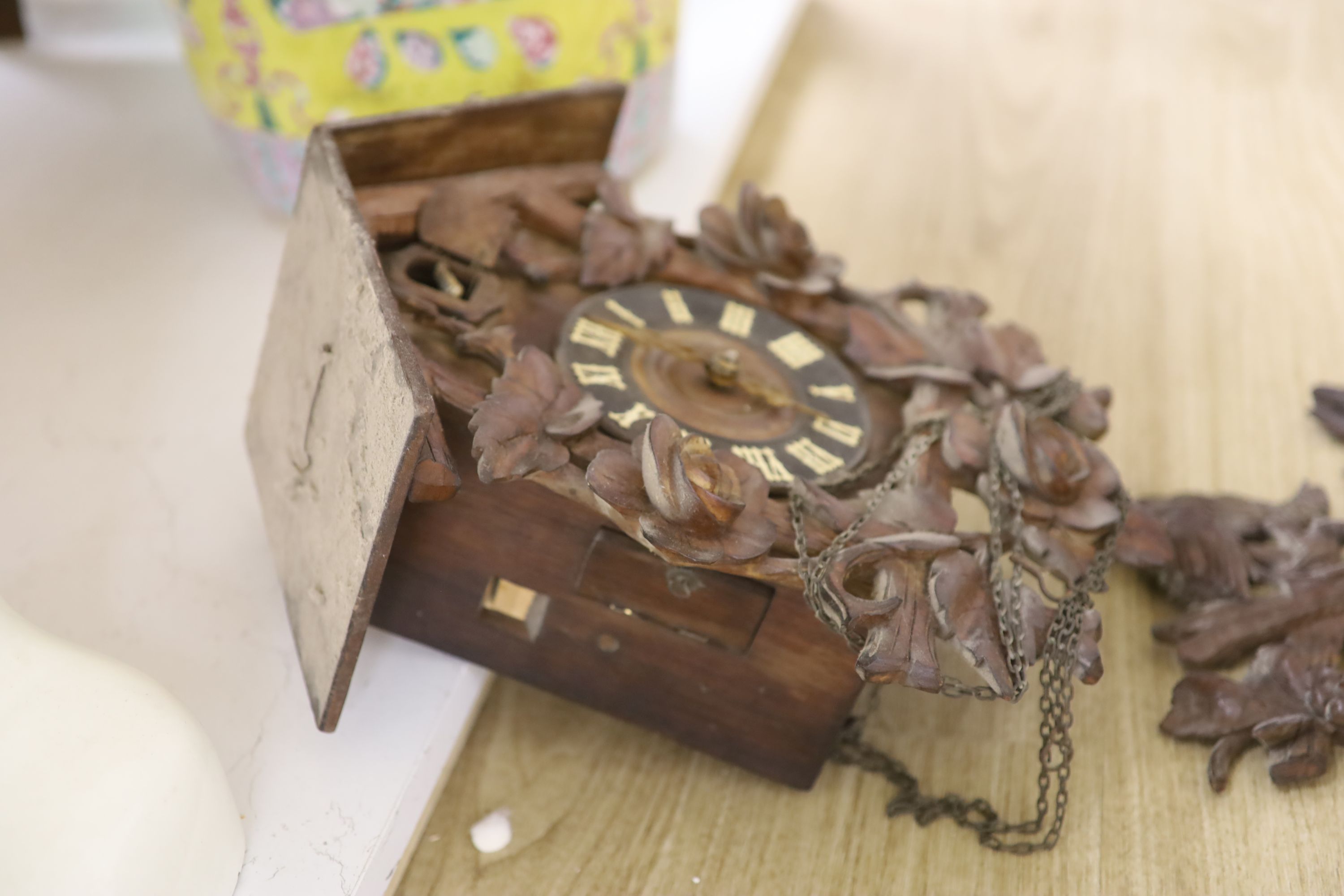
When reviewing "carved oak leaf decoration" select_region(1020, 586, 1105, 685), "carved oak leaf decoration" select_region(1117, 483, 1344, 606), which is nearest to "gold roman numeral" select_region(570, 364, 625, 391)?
"carved oak leaf decoration" select_region(1020, 586, 1105, 685)

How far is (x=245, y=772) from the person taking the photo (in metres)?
0.91

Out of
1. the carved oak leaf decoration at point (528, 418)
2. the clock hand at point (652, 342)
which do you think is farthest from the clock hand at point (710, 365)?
the carved oak leaf decoration at point (528, 418)

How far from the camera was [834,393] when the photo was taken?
1.07 metres

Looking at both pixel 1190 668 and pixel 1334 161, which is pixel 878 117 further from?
pixel 1190 668

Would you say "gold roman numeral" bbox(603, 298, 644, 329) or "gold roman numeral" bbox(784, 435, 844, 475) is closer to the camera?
"gold roman numeral" bbox(784, 435, 844, 475)

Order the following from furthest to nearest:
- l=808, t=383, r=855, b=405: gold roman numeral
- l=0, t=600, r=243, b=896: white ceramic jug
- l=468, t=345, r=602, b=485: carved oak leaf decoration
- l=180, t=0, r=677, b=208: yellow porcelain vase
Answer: l=180, t=0, r=677, b=208: yellow porcelain vase, l=808, t=383, r=855, b=405: gold roman numeral, l=468, t=345, r=602, b=485: carved oak leaf decoration, l=0, t=600, r=243, b=896: white ceramic jug

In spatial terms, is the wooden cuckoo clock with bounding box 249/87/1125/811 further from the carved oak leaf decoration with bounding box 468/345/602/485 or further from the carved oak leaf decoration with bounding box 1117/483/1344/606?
the carved oak leaf decoration with bounding box 1117/483/1344/606

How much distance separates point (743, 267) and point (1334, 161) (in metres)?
1.46

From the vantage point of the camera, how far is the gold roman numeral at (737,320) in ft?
3.63

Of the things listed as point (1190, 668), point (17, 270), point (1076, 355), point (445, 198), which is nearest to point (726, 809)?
point (1190, 668)

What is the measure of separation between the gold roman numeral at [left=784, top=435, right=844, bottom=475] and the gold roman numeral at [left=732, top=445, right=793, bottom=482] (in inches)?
0.8

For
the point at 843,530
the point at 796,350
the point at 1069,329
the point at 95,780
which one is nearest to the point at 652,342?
the point at 796,350

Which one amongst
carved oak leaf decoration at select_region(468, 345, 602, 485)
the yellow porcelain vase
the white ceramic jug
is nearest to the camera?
the white ceramic jug

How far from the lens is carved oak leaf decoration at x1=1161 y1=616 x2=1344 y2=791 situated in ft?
3.33
